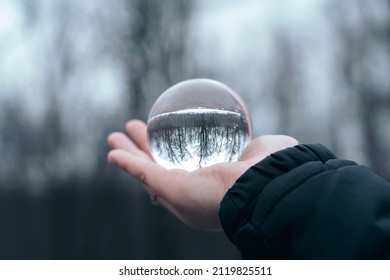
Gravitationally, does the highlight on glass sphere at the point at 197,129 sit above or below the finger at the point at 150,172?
above

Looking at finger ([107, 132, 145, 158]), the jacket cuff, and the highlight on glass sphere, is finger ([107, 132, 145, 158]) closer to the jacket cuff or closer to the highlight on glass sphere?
the highlight on glass sphere

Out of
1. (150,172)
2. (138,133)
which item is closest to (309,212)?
(150,172)

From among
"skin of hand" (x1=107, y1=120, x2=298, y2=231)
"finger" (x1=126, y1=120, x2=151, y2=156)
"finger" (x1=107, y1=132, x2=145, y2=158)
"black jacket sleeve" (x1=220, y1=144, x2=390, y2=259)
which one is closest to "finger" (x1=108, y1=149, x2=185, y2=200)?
"skin of hand" (x1=107, y1=120, x2=298, y2=231)

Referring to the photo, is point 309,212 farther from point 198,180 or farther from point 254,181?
point 198,180

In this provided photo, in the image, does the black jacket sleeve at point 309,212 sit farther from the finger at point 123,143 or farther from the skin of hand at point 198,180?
the finger at point 123,143

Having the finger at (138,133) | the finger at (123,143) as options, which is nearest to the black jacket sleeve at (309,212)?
the finger at (123,143)

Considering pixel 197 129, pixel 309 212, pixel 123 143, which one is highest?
pixel 197 129
